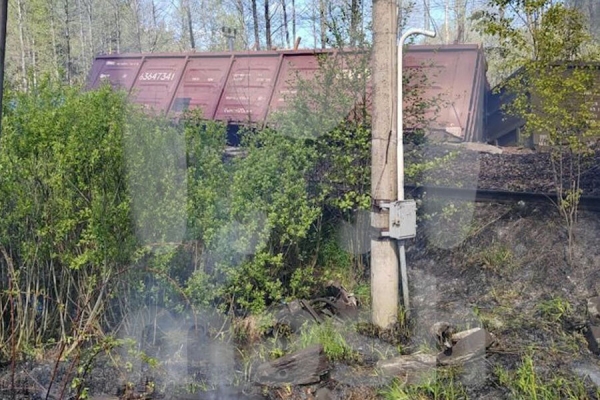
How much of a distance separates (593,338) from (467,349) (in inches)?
37.0

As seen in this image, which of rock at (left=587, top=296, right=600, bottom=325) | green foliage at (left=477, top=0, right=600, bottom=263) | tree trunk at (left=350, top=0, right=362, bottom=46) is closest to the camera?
rock at (left=587, top=296, right=600, bottom=325)

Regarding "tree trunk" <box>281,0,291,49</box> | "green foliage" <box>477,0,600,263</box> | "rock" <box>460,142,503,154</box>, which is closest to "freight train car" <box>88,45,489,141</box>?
"rock" <box>460,142,503,154</box>

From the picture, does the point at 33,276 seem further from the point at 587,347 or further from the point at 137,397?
the point at 587,347

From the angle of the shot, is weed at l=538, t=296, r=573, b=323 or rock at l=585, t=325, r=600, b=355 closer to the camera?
rock at l=585, t=325, r=600, b=355

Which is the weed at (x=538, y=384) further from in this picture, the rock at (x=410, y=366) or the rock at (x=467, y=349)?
the rock at (x=410, y=366)

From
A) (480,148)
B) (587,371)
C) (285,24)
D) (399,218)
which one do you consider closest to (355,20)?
(399,218)

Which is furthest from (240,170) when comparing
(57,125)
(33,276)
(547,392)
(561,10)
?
(561,10)

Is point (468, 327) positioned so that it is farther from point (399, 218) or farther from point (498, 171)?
point (498, 171)

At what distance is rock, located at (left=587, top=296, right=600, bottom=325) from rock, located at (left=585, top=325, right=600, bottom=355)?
0.56 ft

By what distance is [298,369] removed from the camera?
185 inches

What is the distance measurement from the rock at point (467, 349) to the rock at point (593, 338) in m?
0.74

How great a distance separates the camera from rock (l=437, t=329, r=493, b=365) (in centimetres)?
462

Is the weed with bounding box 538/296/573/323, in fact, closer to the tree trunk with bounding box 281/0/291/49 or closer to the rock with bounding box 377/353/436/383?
the rock with bounding box 377/353/436/383

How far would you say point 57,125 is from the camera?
485cm
